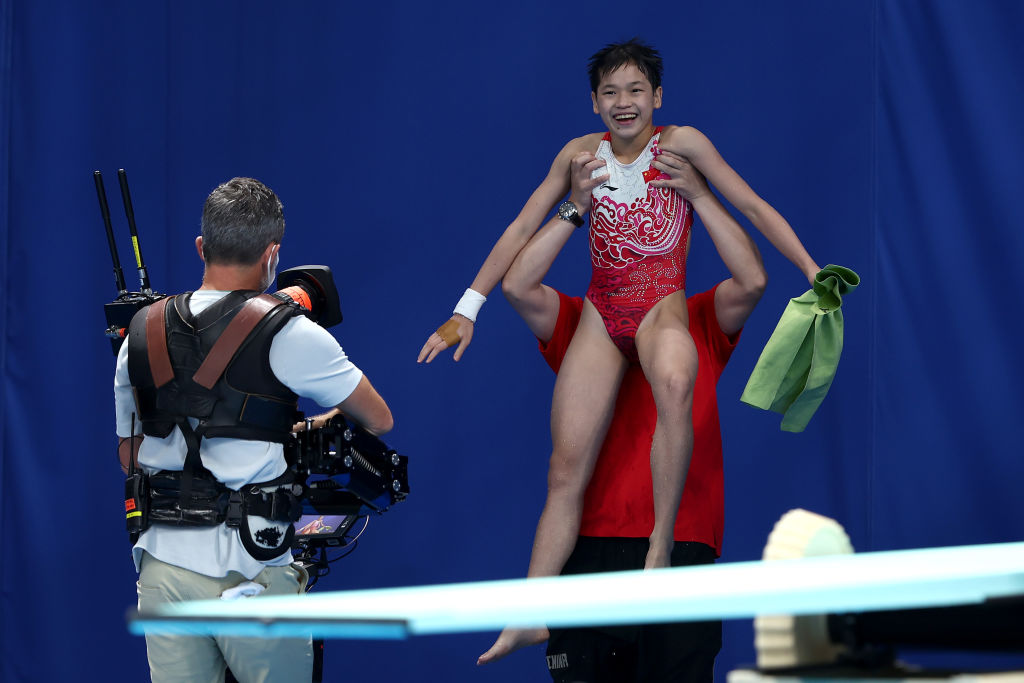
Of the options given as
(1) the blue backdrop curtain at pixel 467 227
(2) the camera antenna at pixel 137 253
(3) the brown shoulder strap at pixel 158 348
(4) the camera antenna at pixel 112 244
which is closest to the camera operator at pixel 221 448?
(3) the brown shoulder strap at pixel 158 348

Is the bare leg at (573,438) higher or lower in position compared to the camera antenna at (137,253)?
lower

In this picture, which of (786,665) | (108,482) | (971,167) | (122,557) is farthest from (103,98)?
(786,665)

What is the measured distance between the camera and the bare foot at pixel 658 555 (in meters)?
2.86

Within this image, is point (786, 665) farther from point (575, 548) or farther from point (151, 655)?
point (575, 548)

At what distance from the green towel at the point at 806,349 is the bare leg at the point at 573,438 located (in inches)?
15.0

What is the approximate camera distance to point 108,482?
458 cm

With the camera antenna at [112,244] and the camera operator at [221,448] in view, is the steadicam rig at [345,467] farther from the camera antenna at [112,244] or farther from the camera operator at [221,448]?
the camera antenna at [112,244]

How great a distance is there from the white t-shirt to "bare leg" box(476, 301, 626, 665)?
81 centimetres

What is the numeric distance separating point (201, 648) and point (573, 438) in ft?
3.66

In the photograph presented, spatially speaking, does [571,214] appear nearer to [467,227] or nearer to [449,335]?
[449,335]

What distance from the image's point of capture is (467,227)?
433 centimetres

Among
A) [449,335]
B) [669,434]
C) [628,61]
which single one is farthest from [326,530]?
[628,61]

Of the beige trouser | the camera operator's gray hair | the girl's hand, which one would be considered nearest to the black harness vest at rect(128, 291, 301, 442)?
the camera operator's gray hair

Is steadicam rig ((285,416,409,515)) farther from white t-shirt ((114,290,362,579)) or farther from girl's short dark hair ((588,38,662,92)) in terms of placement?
girl's short dark hair ((588,38,662,92))
